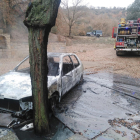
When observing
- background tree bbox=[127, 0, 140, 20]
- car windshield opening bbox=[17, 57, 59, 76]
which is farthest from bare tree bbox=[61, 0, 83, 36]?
car windshield opening bbox=[17, 57, 59, 76]

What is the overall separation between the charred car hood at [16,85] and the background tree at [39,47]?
55 cm

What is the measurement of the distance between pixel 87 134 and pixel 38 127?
0.96 metres

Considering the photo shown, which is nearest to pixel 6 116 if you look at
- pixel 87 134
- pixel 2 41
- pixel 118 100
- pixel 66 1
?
pixel 87 134

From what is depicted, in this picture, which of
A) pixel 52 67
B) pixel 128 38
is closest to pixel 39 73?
pixel 52 67

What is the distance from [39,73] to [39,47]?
1.44 ft

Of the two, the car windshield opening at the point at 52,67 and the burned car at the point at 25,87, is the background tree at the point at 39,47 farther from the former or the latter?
the car windshield opening at the point at 52,67

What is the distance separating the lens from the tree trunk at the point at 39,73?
8.30 ft

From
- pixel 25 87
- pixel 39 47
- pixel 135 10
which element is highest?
pixel 135 10

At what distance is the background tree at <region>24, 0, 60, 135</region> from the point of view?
239cm

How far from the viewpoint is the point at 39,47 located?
8.41 feet

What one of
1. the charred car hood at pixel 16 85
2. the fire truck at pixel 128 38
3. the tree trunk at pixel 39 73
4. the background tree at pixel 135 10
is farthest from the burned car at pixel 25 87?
the background tree at pixel 135 10

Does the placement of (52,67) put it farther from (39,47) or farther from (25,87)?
(39,47)

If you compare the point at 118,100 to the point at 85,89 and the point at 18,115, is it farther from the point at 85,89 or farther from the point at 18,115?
the point at 18,115

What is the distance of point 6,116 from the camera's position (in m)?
3.12
